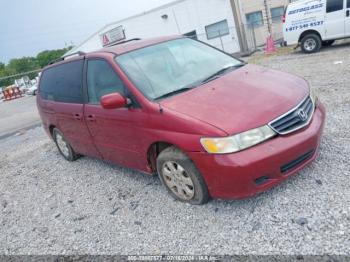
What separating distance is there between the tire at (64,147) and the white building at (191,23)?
15820 mm

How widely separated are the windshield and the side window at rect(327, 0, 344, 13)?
8.86 m

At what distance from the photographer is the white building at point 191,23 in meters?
22.6

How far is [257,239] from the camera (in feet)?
9.30

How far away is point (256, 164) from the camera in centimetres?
286

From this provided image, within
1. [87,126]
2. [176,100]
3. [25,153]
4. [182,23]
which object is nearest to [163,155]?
[176,100]

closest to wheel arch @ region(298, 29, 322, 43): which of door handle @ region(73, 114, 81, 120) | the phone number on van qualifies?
the phone number on van

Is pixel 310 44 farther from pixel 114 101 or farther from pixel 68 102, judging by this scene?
pixel 114 101

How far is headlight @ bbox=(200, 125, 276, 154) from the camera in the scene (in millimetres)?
2887

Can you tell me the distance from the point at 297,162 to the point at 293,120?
0.40 m

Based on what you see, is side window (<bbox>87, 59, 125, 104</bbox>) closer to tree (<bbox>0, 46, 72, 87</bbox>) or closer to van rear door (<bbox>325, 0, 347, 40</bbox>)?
van rear door (<bbox>325, 0, 347, 40</bbox>)

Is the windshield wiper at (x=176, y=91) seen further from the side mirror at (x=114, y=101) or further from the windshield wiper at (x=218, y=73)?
the side mirror at (x=114, y=101)

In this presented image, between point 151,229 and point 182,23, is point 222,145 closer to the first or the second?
point 151,229

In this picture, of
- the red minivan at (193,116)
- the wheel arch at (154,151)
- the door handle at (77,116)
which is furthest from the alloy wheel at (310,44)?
the wheel arch at (154,151)

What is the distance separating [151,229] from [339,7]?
11.1 meters
